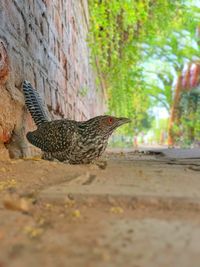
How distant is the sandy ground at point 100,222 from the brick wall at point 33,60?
0.78 m

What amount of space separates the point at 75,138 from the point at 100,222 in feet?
4.43

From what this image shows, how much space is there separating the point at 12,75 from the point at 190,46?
52.3 feet

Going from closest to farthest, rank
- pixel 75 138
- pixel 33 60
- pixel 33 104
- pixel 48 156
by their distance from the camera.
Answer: pixel 75 138 < pixel 48 156 < pixel 33 104 < pixel 33 60

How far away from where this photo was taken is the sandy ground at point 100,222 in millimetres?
812

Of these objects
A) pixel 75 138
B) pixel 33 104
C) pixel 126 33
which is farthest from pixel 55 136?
pixel 126 33

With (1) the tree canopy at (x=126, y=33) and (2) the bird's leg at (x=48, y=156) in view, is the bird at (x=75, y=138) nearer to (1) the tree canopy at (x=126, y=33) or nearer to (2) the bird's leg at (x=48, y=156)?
(2) the bird's leg at (x=48, y=156)

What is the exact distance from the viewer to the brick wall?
2.42 m

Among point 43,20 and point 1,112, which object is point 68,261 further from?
point 43,20

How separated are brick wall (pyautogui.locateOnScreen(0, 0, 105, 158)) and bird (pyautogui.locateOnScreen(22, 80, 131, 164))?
0.60 feet

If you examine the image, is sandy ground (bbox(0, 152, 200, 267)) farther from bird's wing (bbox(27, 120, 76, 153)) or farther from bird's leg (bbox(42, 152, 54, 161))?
bird's leg (bbox(42, 152, 54, 161))

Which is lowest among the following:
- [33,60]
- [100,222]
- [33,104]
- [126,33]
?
[100,222]

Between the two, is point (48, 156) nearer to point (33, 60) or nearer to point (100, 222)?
point (33, 60)

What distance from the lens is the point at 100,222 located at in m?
1.08

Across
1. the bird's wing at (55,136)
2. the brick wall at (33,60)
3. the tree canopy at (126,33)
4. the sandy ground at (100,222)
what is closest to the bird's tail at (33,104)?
the brick wall at (33,60)
